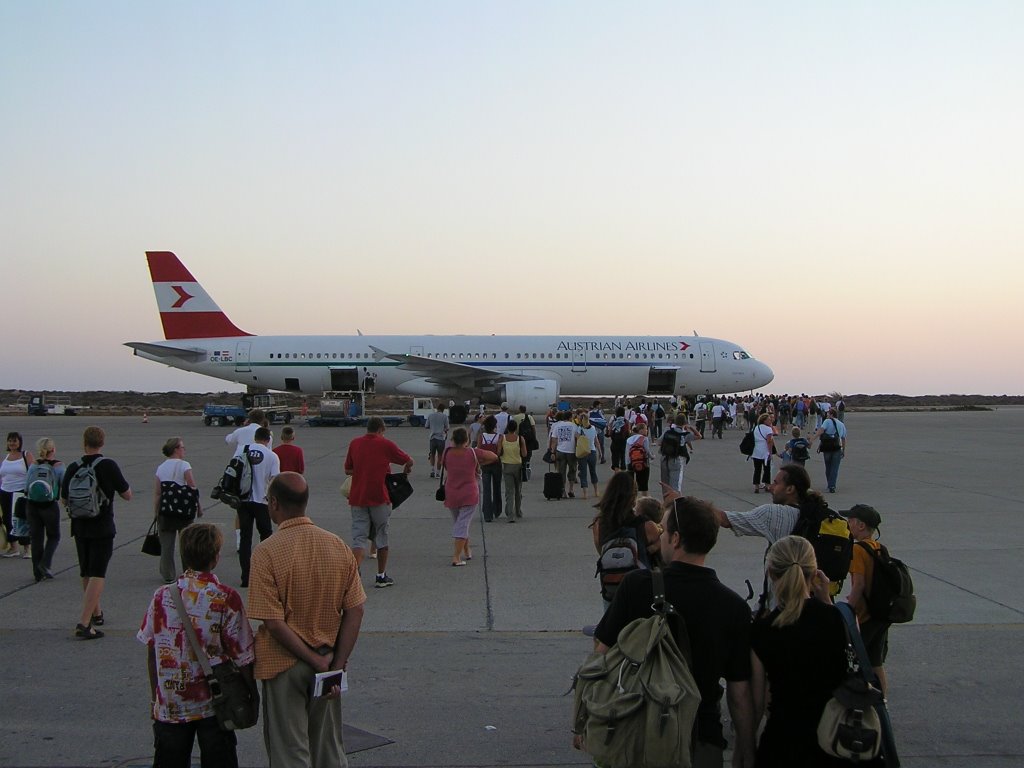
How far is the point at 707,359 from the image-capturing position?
126 ft

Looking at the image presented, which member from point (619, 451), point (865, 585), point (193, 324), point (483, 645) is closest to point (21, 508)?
point (483, 645)

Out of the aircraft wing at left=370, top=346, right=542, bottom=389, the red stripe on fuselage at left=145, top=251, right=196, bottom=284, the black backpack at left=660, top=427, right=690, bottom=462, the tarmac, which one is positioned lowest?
the tarmac

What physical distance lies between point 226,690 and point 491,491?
8845 mm

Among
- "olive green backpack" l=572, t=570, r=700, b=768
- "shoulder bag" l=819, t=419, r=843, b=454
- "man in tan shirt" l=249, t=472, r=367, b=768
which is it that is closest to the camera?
"olive green backpack" l=572, t=570, r=700, b=768

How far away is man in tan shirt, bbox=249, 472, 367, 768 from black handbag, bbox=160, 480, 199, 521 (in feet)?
15.0

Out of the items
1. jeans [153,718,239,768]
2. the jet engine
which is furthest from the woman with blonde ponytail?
the jet engine

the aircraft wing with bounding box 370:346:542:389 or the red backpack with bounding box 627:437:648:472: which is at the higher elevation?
the aircraft wing with bounding box 370:346:542:389

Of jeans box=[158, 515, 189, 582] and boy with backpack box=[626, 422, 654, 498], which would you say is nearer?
jeans box=[158, 515, 189, 582]

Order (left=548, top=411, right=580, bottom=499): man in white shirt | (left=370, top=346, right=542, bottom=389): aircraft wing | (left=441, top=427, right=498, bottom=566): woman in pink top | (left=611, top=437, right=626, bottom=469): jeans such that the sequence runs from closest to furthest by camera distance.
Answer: (left=441, top=427, right=498, bottom=566): woman in pink top → (left=548, top=411, right=580, bottom=499): man in white shirt → (left=611, top=437, right=626, bottom=469): jeans → (left=370, top=346, right=542, bottom=389): aircraft wing

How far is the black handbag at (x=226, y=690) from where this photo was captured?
3.77m

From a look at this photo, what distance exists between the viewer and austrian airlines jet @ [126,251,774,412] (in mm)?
37969

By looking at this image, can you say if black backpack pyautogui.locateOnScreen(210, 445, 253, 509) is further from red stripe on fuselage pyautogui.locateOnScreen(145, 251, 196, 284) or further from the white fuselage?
red stripe on fuselage pyautogui.locateOnScreen(145, 251, 196, 284)

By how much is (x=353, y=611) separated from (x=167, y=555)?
16.9ft

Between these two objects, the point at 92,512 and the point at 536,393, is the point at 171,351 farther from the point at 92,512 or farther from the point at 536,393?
the point at 92,512
